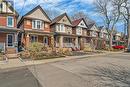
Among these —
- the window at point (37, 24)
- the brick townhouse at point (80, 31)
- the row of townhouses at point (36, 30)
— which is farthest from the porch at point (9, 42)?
the brick townhouse at point (80, 31)

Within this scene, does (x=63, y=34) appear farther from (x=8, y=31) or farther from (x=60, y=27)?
(x=8, y=31)

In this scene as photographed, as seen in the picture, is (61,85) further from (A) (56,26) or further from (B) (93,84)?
(A) (56,26)

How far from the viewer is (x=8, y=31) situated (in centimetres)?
2588

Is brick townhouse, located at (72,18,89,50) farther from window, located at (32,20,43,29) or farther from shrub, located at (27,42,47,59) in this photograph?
shrub, located at (27,42,47,59)

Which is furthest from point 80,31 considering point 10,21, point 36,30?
point 10,21

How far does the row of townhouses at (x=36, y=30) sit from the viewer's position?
88.6ft

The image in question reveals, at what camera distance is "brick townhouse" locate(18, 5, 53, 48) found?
1197 inches

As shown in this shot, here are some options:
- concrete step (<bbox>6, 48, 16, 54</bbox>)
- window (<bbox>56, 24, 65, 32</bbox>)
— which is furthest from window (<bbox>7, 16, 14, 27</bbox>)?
window (<bbox>56, 24, 65, 32</bbox>)

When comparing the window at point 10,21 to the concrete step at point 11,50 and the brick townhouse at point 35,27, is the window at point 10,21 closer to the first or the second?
the brick townhouse at point 35,27

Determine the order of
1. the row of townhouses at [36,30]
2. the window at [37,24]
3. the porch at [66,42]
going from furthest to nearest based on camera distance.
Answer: the porch at [66,42]
the window at [37,24]
the row of townhouses at [36,30]

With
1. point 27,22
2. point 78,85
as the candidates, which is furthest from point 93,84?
point 27,22

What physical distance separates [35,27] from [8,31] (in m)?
7.45

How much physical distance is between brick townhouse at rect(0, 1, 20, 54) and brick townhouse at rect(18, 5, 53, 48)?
263cm

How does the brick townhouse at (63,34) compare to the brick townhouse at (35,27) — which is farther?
the brick townhouse at (63,34)
